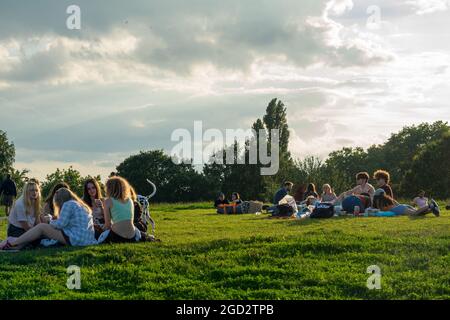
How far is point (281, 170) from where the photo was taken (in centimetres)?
5656

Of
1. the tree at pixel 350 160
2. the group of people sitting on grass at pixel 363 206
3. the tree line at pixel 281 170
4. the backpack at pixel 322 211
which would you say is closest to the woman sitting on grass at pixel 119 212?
the backpack at pixel 322 211

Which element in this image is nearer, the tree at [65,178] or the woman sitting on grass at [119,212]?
the woman sitting on grass at [119,212]

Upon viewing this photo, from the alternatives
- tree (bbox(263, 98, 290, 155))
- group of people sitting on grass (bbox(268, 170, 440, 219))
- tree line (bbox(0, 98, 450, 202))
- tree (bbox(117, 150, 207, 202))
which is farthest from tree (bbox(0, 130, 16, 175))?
group of people sitting on grass (bbox(268, 170, 440, 219))

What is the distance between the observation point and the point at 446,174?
64.8 meters

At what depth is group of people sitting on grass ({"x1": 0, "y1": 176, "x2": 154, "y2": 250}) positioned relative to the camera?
12.6 metres

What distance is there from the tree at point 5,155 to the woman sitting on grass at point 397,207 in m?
73.6

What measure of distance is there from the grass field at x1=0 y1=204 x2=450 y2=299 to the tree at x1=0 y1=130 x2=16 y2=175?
78.5 metres

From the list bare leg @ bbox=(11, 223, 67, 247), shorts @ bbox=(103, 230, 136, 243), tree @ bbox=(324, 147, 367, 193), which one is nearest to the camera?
bare leg @ bbox=(11, 223, 67, 247)

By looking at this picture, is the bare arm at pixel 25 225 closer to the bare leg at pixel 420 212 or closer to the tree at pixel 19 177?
the bare leg at pixel 420 212

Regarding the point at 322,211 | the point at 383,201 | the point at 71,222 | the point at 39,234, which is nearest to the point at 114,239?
the point at 71,222

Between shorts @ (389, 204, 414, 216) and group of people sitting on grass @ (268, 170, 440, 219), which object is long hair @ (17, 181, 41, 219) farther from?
shorts @ (389, 204, 414, 216)

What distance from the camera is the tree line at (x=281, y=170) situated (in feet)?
174
